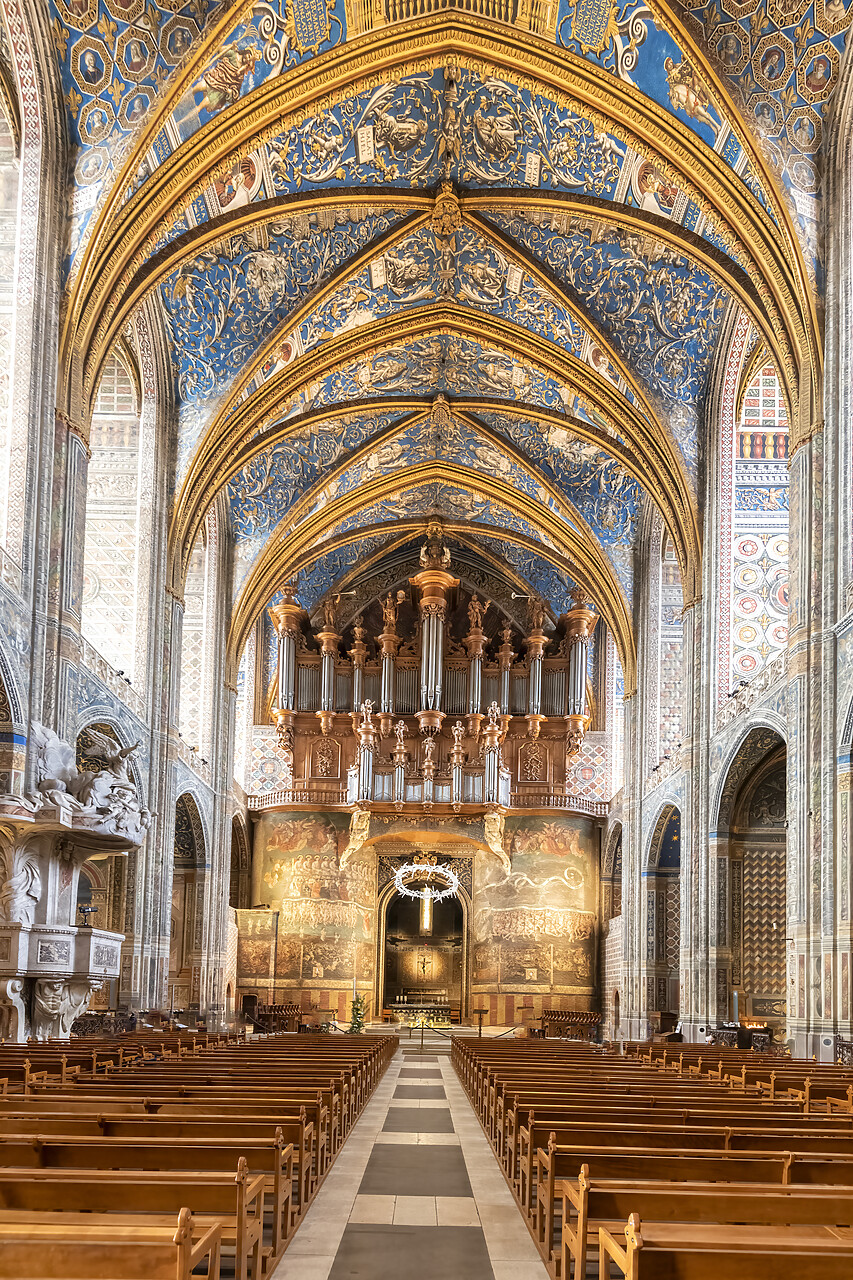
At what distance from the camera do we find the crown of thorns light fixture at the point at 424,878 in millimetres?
37688

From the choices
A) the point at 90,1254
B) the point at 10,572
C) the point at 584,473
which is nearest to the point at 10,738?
the point at 10,572

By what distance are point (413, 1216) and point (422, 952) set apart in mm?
36086

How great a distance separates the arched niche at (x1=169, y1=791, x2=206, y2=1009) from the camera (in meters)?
30.6

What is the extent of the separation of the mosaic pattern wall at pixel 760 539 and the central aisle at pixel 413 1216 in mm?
14291

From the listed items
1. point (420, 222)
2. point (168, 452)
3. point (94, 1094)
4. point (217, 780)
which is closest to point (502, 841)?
point (217, 780)

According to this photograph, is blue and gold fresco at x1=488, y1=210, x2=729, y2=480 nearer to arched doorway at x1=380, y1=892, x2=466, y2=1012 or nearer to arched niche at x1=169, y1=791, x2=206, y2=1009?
arched niche at x1=169, y1=791, x2=206, y2=1009

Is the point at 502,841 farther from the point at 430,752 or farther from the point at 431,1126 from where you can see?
the point at 431,1126

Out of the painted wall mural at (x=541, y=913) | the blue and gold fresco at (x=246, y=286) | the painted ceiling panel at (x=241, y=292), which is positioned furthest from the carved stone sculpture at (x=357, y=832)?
the blue and gold fresco at (x=246, y=286)

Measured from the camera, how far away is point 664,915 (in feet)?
103

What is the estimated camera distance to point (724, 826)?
79.9 ft

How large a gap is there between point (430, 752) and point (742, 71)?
78.5 feet

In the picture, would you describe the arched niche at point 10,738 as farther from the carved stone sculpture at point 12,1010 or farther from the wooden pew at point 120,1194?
the wooden pew at point 120,1194

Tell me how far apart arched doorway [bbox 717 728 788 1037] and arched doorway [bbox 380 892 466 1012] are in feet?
62.8

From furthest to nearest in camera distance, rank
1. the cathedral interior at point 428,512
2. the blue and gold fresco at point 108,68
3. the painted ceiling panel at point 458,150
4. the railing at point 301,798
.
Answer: the railing at point 301,798 → the painted ceiling panel at point 458,150 → the cathedral interior at point 428,512 → the blue and gold fresco at point 108,68
